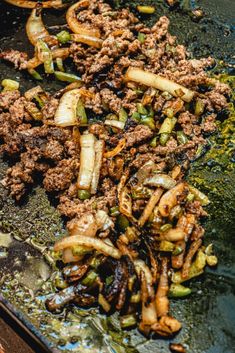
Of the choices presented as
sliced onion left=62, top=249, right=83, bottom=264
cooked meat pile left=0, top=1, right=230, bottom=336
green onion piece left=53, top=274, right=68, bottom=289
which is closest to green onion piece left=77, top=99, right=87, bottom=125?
cooked meat pile left=0, top=1, right=230, bottom=336

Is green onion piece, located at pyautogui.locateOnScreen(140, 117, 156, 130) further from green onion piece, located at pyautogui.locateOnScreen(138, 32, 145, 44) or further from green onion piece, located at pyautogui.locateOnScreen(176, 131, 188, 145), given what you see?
green onion piece, located at pyautogui.locateOnScreen(138, 32, 145, 44)

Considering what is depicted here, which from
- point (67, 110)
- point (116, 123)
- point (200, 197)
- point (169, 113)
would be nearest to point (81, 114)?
point (67, 110)

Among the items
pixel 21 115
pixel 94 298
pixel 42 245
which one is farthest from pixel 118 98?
pixel 94 298

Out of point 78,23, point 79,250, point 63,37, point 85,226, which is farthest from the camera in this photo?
point 78,23

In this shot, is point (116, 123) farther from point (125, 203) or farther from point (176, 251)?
point (176, 251)

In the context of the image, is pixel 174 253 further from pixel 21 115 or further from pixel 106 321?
pixel 21 115

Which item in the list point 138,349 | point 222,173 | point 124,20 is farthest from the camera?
point 124,20
